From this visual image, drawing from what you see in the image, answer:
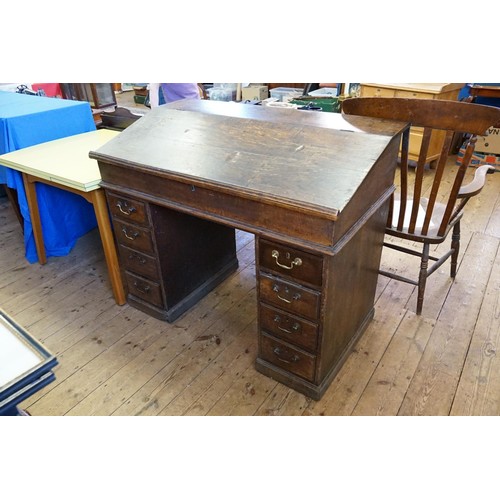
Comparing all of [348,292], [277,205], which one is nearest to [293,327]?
[348,292]

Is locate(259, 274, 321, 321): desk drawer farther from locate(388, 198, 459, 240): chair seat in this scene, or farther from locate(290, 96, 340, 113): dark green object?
locate(290, 96, 340, 113): dark green object

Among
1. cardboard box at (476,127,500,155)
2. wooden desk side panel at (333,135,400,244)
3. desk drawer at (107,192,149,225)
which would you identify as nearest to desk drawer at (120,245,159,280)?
desk drawer at (107,192,149,225)

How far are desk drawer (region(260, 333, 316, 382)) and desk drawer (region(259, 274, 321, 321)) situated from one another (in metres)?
0.19

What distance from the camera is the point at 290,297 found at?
140cm

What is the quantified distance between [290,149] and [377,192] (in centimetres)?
34

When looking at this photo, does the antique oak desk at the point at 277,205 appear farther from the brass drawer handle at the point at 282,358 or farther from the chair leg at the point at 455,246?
the chair leg at the point at 455,246

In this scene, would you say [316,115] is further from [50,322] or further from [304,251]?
[50,322]

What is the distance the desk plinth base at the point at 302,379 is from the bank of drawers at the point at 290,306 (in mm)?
27

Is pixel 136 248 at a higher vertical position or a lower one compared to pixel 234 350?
higher

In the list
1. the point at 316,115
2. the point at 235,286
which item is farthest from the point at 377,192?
the point at 235,286

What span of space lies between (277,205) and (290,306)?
38 centimetres

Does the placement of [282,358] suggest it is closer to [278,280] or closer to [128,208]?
[278,280]

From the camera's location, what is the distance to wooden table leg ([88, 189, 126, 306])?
1849 mm

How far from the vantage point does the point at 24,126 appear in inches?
90.7
